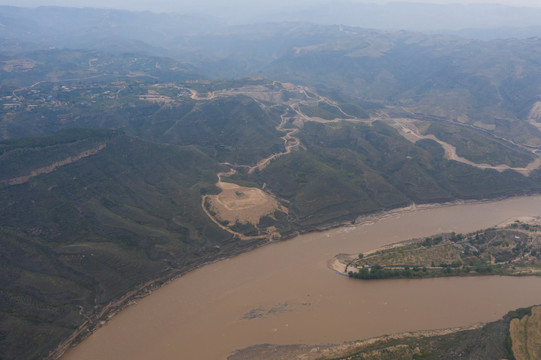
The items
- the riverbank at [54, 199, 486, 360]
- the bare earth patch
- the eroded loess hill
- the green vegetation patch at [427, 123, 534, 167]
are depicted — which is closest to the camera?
the riverbank at [54, 199, 486, 360]

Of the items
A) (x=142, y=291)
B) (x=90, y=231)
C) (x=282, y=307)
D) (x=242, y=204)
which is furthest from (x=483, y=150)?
(x=90, y=231)

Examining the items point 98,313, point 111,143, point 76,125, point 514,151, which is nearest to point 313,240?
point 98,313

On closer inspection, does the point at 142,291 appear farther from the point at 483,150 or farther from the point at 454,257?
the point at 483,150

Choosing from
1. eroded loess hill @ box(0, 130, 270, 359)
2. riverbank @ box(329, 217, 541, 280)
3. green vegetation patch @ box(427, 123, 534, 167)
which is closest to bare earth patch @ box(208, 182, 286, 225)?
eroded loess hill @ box(0, 130, 270, 359)

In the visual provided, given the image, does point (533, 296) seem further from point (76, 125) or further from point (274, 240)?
point (76, 125)

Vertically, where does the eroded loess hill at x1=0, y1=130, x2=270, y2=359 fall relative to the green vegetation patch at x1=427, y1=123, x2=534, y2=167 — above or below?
below

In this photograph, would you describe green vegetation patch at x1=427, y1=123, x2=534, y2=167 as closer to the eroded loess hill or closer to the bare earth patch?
the bare earth patch
